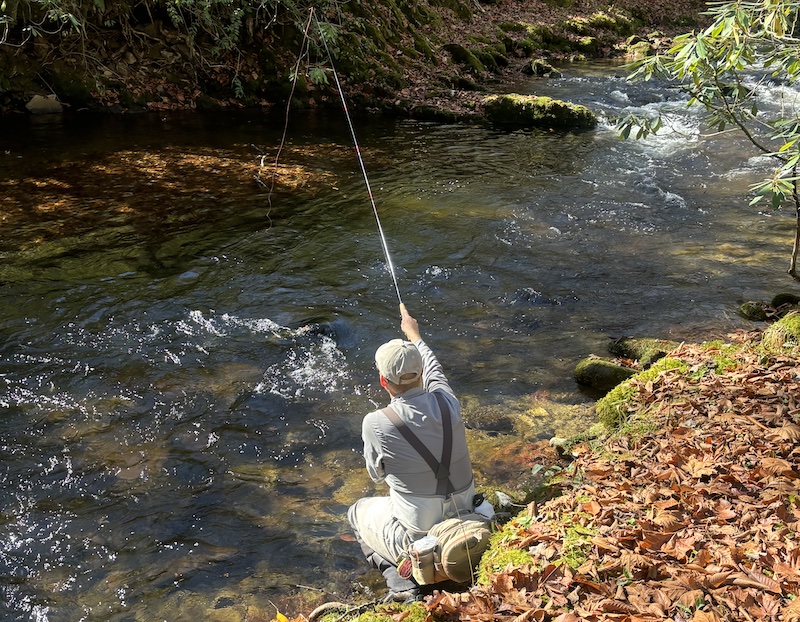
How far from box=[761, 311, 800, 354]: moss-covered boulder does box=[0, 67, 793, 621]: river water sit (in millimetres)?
1137

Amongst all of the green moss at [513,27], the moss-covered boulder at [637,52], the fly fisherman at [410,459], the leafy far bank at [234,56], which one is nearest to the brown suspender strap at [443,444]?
the fly fisherman at [410,459]

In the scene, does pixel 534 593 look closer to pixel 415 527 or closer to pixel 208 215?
pixel 415 527

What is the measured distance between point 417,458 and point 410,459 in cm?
4

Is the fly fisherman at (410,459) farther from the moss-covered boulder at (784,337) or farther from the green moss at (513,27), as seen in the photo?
the green moss at (513,27)

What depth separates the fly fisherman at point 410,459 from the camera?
3854mm

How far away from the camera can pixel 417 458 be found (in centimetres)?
391

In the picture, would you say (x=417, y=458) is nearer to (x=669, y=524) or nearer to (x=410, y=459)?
(x=410, y=459)

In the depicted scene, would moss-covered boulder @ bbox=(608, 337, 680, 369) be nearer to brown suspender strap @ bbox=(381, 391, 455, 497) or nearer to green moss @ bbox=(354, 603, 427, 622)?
brown suspender strap @ bbox=(381, 391, 455, 497)

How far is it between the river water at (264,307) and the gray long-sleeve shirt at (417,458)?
77cm

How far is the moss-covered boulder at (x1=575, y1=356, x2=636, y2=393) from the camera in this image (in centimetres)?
614

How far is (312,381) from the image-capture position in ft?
21.2

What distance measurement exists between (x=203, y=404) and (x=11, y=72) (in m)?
13.0

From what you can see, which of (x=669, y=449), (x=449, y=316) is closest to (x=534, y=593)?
(x=669, y=449)

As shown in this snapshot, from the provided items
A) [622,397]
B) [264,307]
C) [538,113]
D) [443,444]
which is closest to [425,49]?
[538,113]
